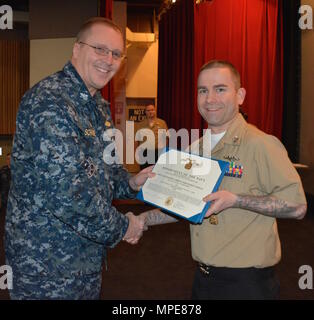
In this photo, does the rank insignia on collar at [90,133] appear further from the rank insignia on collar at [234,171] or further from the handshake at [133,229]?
the rank insignia on collar at [234,171]

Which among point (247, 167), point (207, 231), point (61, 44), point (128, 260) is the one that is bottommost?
point (128, 260)

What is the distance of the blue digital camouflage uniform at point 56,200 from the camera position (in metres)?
1.56

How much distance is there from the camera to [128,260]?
432 centimetres

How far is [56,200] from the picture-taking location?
1.56 meters

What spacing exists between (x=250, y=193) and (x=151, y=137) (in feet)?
19.5

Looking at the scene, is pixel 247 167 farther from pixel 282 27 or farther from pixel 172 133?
pixel 172 133

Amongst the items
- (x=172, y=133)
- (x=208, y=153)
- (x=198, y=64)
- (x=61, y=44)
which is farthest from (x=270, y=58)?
(x=208, y=153)

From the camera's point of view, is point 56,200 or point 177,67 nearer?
point 56,200

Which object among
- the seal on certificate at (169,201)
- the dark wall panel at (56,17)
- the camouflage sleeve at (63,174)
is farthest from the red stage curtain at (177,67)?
the camouflage sleeve at (63,174)

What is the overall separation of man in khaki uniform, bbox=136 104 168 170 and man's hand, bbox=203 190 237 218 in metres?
5.84

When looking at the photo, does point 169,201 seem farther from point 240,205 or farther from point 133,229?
point 240,205

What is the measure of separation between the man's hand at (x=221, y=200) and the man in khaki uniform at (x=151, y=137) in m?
5.84

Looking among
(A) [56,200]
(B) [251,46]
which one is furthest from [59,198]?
(B) [251,46]
